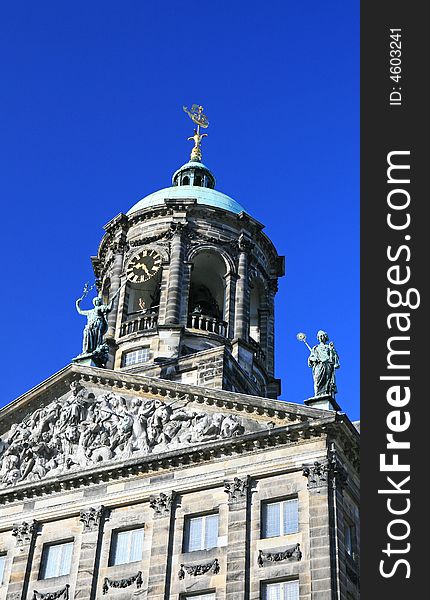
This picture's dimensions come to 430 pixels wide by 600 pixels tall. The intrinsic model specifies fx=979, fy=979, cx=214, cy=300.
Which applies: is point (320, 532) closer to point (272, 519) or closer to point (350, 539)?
point (272, 519)

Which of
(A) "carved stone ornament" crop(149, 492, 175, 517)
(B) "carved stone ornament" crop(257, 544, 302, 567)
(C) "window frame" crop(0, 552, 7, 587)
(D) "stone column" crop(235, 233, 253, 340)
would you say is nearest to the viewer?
(B) "carved stone ornament" crop(257, 544, 302, 567)

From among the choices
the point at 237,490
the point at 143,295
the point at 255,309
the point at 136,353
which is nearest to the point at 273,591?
the point at 237,490

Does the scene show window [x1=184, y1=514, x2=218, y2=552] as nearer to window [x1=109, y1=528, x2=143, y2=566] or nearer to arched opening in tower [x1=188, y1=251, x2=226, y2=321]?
window [x1=109, y1=528, x2=143, y2=566]

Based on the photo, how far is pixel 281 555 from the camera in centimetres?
3017

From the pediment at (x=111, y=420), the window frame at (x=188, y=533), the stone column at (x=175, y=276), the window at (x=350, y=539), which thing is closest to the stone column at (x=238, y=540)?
the window frame at (x=188, y=533)

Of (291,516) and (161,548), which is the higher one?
(291,516)

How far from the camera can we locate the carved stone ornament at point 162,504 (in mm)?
33125

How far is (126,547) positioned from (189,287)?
14967 mm

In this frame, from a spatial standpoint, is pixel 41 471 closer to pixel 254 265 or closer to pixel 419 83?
pixel 254 265

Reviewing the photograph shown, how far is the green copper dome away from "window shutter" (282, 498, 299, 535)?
2002cm

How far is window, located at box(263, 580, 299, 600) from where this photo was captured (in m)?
29.5

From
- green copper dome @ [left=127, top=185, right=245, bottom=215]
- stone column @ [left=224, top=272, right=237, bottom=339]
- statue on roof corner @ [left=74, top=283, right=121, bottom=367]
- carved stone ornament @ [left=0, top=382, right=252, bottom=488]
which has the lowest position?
carved stone ornament @ [left=0, top=382, right=252, bottom=488]

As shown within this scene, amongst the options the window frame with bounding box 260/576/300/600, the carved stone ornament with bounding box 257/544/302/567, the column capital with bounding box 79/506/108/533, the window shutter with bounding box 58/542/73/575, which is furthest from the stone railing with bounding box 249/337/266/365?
the window frame with bounding box 260/576/300/600

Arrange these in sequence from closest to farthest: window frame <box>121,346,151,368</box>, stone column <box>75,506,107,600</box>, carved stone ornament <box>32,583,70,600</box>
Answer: stone column <box>75,506,107,600</box>, carved stone ornament <box>32,583,70,600</box>, window frame <box>121,346,151,368</box>
